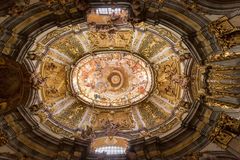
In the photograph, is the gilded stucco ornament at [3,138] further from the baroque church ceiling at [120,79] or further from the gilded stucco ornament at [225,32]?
the gilded stucco ornament at [225,32]

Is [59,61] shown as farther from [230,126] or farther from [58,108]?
[230,126]

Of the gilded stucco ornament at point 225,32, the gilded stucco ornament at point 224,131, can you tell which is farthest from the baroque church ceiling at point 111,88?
the gilded stucco ornament at point 225,32

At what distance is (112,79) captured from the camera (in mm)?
24594

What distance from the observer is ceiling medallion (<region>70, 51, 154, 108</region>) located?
2222 cm

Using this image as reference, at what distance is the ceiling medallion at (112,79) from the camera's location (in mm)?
22219

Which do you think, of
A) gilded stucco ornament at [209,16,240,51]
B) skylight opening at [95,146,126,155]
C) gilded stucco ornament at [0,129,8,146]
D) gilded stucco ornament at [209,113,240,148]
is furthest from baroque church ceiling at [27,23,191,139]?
gilded stucco ornament at [209,16,240,51]

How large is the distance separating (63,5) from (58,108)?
8251 mm

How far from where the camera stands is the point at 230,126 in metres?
14.6

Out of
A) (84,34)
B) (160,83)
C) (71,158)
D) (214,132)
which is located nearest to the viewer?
(214,132)

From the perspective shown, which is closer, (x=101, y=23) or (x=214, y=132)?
(x=214, y=132)

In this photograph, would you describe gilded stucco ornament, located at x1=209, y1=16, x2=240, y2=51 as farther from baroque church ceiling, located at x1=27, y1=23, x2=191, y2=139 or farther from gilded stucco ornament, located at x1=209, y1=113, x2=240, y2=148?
baroque church ceiling, located at x1=27, y1=23, x2=191, y2=139

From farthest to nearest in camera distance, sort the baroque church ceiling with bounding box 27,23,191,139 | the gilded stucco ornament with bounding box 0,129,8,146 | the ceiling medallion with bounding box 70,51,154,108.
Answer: the ceiling medallion with bounding box 70,51,154,108 < the baroque church ceiling with bounding box 27,23,191,139 < the gilded stucco ornament with bounding box 0,129,8,146

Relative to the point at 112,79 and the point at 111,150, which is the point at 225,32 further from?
the point at 112,79

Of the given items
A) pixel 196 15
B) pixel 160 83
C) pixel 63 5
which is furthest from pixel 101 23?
pixel 160 83
